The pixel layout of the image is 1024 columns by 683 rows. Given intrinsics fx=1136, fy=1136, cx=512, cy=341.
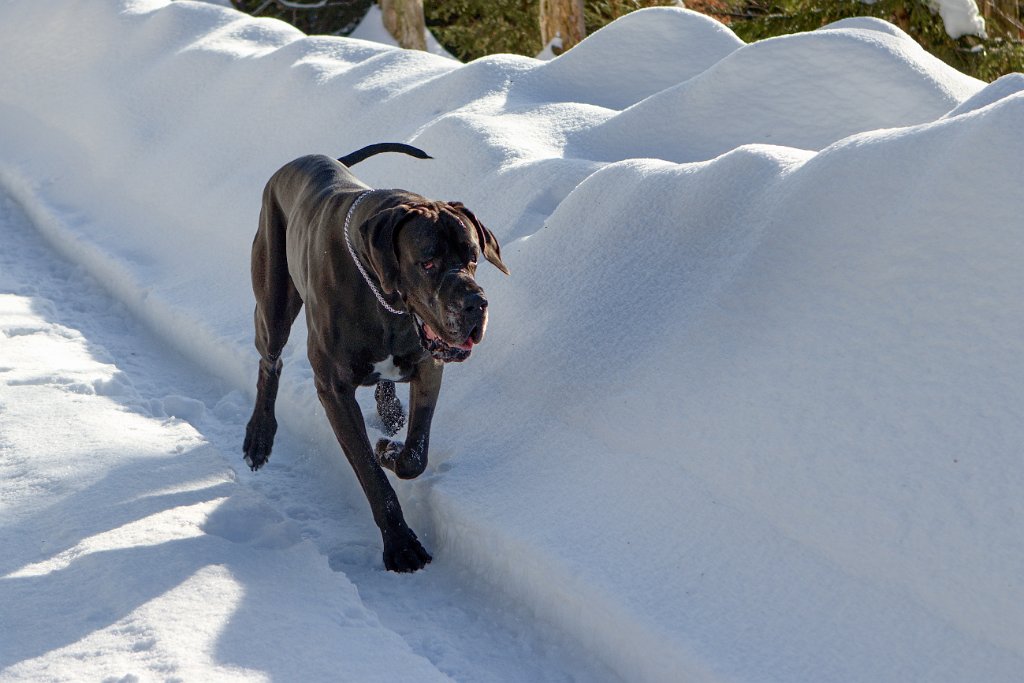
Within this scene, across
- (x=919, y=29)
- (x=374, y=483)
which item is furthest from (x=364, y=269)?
(x=919, y=29)

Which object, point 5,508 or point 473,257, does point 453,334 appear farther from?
point 5,508

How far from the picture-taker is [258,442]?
4.70 m

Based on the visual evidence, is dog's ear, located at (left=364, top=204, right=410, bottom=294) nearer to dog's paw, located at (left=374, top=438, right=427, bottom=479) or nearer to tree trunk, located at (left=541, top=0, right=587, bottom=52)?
dog's paw, located at (left=374, top=438, right=427, bottom=479)

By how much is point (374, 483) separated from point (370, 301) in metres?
0.63

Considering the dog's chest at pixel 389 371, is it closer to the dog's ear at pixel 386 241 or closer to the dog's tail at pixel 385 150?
the dog's ear at pixel 386 241

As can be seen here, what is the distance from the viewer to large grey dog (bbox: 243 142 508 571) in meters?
3.41

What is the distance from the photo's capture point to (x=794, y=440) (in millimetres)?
3553

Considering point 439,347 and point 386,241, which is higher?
point 386,241

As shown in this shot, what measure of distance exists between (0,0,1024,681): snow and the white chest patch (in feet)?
1.63

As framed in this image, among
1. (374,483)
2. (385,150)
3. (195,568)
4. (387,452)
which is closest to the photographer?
(195,568)

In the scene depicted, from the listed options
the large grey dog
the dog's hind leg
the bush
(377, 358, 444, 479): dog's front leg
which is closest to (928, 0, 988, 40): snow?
the bush

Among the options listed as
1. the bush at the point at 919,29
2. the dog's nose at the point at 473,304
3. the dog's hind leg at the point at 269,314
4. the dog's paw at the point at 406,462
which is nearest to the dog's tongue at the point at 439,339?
the dog's nose at the point at 473,304

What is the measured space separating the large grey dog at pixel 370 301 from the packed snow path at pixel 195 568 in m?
0.27

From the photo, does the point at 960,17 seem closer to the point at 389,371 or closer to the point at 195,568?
the point at 389,371
